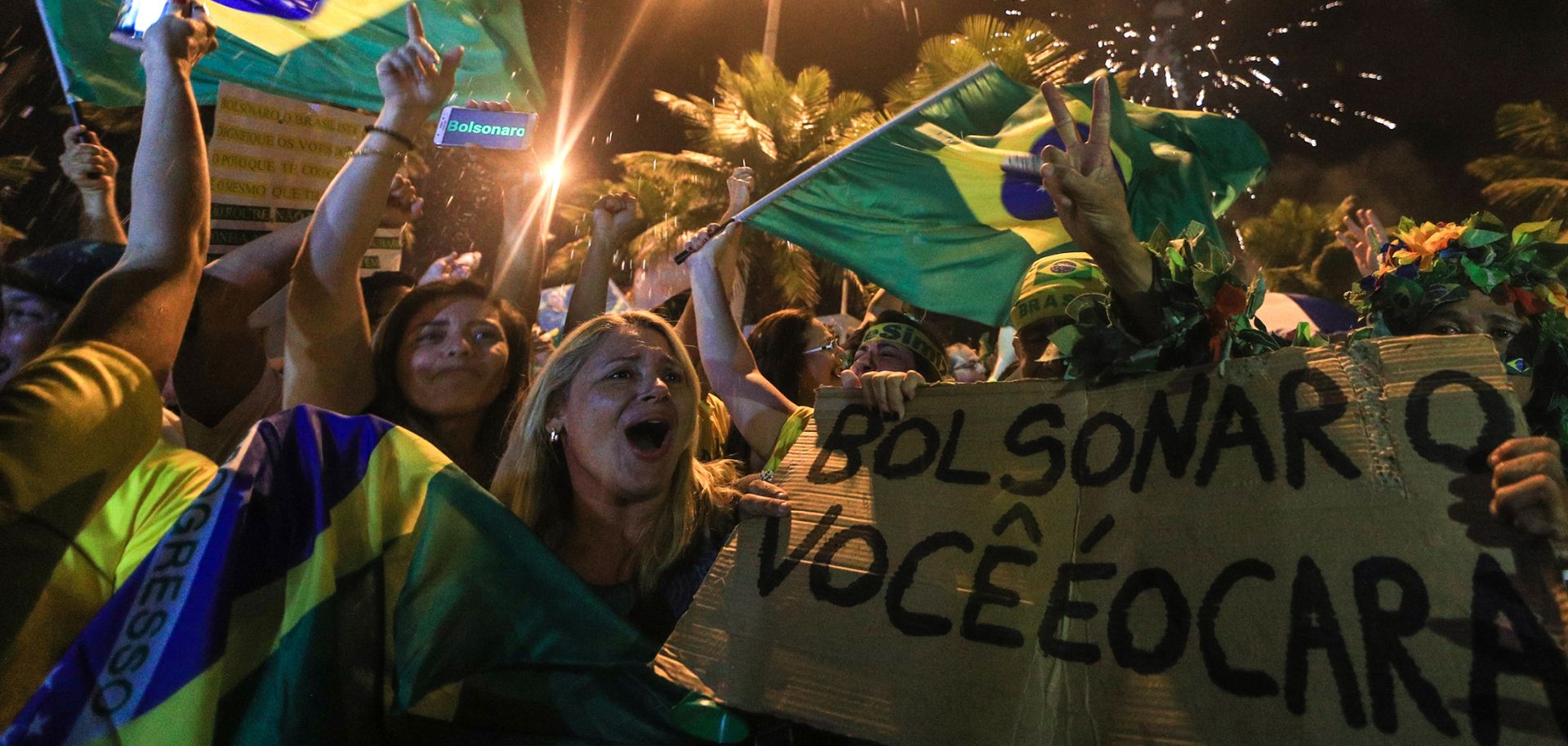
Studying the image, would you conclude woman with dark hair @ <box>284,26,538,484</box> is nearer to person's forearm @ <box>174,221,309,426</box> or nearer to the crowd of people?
the crowd of people

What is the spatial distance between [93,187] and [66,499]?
2.51 meters

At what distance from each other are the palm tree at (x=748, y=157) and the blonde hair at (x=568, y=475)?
13.8 meters

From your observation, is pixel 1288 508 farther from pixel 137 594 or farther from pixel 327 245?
pixel 327 245

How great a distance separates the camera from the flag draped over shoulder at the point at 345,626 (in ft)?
6.05

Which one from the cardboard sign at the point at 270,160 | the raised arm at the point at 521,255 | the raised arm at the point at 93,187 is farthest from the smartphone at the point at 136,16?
the raised arm at the point at 521,255

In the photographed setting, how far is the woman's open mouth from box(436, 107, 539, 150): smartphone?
4.94ft

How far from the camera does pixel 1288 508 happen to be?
1.86 metres

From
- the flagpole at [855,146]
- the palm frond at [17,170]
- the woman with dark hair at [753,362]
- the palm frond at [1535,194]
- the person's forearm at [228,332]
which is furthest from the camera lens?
the palm frond at [1535,194]

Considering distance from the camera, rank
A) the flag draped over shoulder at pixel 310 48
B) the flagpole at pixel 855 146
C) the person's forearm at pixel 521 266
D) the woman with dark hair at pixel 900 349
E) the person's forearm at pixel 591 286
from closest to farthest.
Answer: the woman with dark hair at pixel 900 349 → the person's forearm at pixel 521 266 → the flag draped over shoulder at pixel 310 48 → the person's forearm at pixel 591 286 → the flagpole at pixel 855 146

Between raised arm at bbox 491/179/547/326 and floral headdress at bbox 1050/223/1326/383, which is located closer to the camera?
floral headdress at bbox 1050/223/1326/383

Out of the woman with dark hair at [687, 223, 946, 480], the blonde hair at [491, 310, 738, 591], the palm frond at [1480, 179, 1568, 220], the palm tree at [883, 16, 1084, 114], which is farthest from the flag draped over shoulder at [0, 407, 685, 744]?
the palm frond at [1480, 179, 1568, 220]

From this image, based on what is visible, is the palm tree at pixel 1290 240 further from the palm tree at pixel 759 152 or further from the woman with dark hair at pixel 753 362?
the woman with dark hair at pixel 753 362

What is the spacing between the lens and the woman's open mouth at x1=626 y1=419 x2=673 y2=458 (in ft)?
9.20

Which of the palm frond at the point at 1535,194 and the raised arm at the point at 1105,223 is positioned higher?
the palm frond at the point at 1535,194
